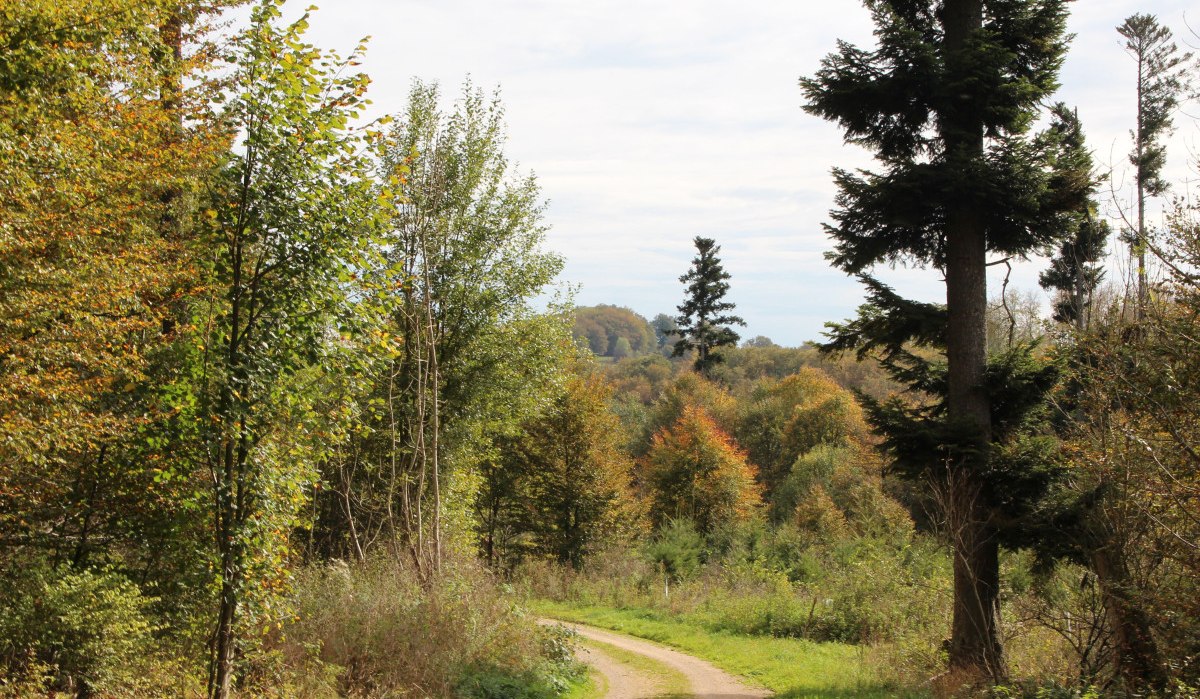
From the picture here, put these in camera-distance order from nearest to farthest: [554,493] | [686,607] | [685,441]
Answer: [686,607], [554,493], [685,441]

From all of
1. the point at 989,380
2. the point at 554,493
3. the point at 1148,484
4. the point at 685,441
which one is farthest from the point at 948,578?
the point at 685,441

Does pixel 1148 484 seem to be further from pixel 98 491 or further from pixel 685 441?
pixel 685 441

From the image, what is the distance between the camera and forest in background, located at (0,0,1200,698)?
7242mm

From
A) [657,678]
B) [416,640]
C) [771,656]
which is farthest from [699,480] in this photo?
[416,640]

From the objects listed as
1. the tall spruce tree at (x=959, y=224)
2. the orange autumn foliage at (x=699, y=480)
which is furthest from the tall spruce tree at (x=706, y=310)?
the tall spruce tree at (x=959, y=224)

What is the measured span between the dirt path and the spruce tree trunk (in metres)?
3.27

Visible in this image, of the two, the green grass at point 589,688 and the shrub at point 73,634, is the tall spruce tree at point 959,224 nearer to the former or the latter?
the green grass at point 589,688

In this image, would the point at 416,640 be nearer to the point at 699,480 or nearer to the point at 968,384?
the point at 968,384

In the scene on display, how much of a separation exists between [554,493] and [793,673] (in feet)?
60.1

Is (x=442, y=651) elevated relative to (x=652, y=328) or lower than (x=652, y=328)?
lower

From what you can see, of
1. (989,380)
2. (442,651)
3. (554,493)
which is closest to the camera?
(442,651)

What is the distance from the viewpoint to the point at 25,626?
29.1ft

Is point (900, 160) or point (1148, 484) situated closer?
point (1148, 484)

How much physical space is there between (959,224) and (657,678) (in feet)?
28.7
